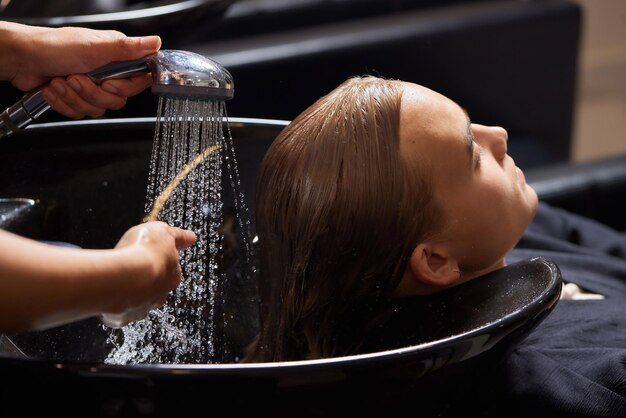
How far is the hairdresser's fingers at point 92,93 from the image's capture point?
32.5 inches

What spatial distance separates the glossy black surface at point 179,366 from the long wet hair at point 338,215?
0.04 m

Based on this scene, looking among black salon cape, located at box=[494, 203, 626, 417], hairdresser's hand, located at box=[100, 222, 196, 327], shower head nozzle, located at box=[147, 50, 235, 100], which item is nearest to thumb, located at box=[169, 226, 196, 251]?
hairdresser's hand, located at box=[100, 222, 196, 327]

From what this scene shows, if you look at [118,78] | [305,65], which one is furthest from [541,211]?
[118,78]

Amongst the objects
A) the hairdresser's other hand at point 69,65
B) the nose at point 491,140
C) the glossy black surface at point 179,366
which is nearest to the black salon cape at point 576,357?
the glossy black surface at point 179,366

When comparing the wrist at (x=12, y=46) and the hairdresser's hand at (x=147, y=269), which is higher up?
the wrist at (x=12, y=46)

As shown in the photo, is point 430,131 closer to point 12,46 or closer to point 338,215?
point 338,215

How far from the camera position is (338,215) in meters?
0.80

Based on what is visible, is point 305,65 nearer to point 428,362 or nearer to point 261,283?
point 261,283

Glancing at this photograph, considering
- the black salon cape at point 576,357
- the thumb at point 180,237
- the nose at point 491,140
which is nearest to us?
the thumb at point 180,237

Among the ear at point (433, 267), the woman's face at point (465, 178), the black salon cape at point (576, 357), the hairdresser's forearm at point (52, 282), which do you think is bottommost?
the black salon cape at point (576, 357)

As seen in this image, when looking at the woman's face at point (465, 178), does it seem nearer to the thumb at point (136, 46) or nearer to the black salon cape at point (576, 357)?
the black salon cape at point (576, 357)

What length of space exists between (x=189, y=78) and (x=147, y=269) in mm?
204

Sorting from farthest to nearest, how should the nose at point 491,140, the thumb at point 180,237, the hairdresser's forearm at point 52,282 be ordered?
the nose at point 491,140 < the thumb at point 180,237 < the hairdresser's forearm at point 52,282

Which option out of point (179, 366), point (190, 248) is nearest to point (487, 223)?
point (190, 248)
